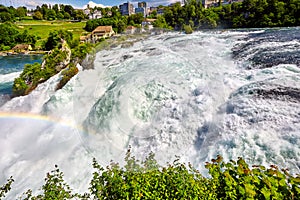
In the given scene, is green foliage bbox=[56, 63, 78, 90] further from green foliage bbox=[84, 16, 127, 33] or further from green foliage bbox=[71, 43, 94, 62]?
green foliage bbox=[84, 16, 127, 33]

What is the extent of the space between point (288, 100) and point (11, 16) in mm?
86532

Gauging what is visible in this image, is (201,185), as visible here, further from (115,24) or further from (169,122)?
(115,24)

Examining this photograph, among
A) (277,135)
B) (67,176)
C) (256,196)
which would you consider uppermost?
(256,196)

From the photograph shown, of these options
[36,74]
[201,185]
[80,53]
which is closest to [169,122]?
[201,185]

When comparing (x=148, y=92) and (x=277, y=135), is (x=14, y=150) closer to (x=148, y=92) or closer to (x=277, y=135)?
(x=148, y=92)

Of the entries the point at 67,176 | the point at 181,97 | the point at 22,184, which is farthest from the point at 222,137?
the point at 22,184

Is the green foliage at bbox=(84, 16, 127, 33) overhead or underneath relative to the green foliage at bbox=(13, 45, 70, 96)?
overhead

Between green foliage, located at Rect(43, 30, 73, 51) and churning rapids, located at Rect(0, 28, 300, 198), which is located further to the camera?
green foliage, located at Rect(43, 30, 73, 51)

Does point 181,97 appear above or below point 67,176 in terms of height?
above

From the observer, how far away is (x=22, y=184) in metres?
5.23

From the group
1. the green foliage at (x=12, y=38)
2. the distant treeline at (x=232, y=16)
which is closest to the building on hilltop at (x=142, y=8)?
the distant treeline at (x=232, y=16)

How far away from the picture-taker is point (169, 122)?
5148 mm

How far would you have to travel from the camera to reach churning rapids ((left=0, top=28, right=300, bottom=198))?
417 centimetres

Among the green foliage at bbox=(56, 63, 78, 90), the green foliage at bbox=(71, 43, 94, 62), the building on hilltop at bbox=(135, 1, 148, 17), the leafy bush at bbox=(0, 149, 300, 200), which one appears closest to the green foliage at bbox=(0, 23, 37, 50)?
the green foliage at bbox=(71, 43, 94, 62)
